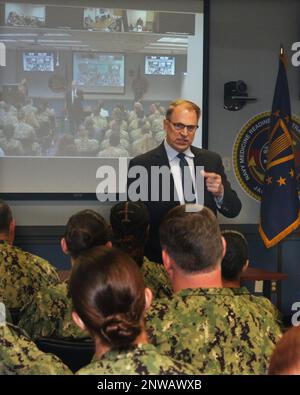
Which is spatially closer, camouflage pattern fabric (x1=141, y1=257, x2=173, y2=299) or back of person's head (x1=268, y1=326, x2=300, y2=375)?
back of person's head (x1=268, y1=326, x2=300, y2=375)

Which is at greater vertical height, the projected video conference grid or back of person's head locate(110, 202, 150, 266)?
the projected video conference grid

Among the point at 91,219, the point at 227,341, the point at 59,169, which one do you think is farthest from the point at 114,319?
the point at 59,169

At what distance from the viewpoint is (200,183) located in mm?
3887

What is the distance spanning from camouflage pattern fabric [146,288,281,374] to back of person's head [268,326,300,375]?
0.52 meters

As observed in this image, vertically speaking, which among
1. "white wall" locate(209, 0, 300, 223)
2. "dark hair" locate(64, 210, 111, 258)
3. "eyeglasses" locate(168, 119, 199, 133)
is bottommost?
"dark hair" locate(64, 210, 111, 258)

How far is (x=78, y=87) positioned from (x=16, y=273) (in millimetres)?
2788

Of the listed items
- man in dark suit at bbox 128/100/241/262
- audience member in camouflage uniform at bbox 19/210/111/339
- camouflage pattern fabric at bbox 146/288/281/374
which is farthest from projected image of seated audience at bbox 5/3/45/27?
camouflage pattern fabric at bbox 146/288/281/374

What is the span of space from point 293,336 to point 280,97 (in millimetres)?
4286

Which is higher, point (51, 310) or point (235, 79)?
point (235, 79)

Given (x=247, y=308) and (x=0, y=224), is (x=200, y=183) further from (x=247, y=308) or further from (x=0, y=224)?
(x=247, y=308)

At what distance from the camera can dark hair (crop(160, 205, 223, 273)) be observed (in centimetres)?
195

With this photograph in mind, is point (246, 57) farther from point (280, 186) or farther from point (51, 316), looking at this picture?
point (51, 316)

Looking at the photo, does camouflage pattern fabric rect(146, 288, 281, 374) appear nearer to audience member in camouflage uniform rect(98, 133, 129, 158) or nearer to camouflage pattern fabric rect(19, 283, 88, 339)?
camouflage pattern fabric rect(19, 283, 88, 339)

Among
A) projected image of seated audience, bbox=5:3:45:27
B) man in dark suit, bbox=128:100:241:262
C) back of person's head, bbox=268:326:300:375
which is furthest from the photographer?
projected image of seated audience, bbox=5:3:45:27
